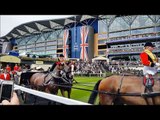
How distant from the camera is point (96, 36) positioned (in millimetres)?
54438

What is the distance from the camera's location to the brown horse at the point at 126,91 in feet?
15.2

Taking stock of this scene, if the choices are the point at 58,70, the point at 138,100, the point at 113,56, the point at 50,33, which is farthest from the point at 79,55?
the point at 138,100

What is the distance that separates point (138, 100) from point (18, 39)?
82.0 meters

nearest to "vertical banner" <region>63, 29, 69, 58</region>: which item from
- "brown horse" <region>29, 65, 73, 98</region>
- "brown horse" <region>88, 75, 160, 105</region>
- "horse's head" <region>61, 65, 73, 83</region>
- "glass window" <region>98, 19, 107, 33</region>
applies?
"glass window" <region>98, 19, 107, 33</region>

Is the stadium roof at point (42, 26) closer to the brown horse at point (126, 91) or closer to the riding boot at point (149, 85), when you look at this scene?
the brown horse at point (126, 91)

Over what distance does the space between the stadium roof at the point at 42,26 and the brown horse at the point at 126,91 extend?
53.8 metres

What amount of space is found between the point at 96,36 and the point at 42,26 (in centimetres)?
2453

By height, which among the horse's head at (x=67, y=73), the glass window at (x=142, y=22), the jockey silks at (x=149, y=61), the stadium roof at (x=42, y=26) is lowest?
the horse's head at (x=67, y=73)

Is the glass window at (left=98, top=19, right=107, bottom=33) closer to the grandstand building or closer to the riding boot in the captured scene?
the grandstand building

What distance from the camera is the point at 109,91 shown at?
5.27 meters

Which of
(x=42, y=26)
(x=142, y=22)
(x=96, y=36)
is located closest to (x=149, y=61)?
(x=142, y=22)

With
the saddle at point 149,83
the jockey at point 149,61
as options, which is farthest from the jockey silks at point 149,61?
the saddle at point 149,83

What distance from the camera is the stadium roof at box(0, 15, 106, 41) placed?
6346 centimetres
